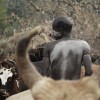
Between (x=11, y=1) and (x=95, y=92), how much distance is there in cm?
3680

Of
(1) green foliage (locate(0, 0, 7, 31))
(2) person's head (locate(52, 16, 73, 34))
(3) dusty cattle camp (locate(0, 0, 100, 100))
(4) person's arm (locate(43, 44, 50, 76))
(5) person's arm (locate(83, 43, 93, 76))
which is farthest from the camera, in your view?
(1) green foliage (locate(0, 0, 7, 31))

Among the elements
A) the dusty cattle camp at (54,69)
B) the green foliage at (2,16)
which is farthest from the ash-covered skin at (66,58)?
the green foliage at (2,16)

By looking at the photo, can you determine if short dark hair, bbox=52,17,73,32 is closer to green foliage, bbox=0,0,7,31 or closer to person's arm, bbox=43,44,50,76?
person's arm, bbox=43,44,50,76

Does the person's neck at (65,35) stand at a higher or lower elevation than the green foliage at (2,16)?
higher

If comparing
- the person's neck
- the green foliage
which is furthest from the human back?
the green foliage

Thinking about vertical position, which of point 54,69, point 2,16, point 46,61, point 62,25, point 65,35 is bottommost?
point 2,16

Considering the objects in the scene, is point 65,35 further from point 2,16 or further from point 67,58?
point 2,16

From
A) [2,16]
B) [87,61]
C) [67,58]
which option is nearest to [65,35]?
[67,58]

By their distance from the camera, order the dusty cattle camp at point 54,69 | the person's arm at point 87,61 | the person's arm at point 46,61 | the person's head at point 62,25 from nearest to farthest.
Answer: the dusty cattle camp at point 54,69 < the person's arm at point 87,61 < the person's arm at point 46,61 < the person's head at point 62,25

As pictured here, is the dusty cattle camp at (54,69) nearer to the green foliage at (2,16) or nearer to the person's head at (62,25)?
the person's head at (62,25)

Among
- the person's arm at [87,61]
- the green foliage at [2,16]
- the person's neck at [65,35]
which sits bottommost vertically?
the green foliage at [2,16]

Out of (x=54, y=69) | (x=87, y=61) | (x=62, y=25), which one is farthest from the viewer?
(x=62, y=25)

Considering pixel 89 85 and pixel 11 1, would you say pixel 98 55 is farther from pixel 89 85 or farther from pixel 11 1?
pixel 11 1

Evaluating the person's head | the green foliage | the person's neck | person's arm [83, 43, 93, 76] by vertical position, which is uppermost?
the person's head
